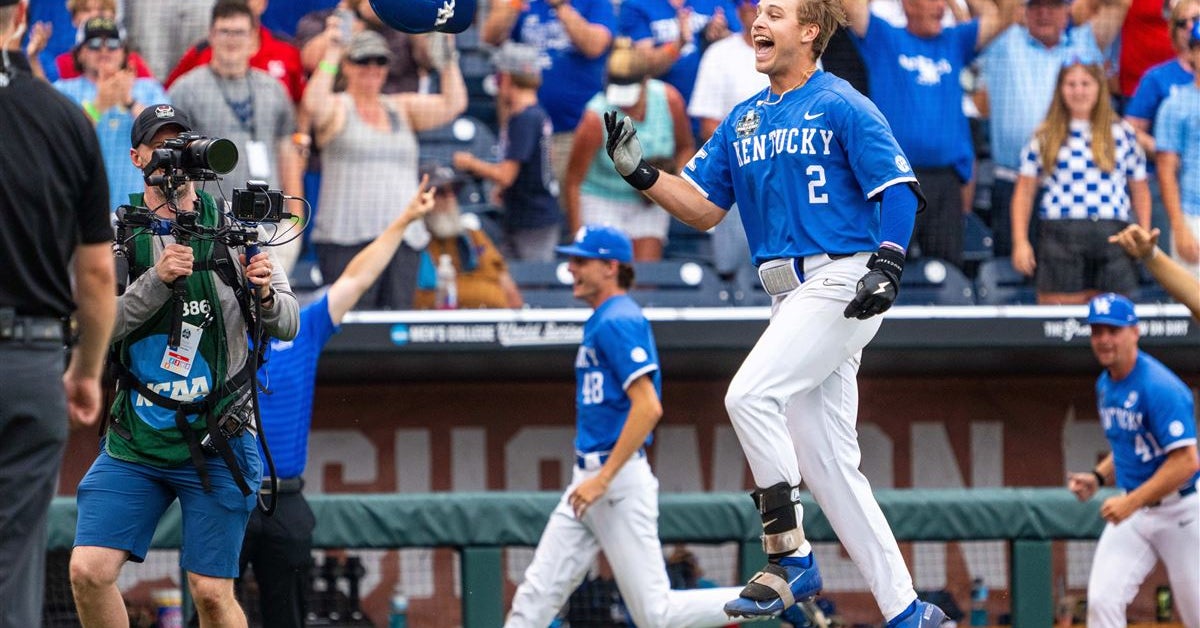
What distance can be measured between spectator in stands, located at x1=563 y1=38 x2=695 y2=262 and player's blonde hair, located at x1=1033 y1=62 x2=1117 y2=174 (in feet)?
6.70

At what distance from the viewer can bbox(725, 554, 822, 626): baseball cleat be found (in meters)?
4.89

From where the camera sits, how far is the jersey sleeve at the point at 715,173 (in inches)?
213

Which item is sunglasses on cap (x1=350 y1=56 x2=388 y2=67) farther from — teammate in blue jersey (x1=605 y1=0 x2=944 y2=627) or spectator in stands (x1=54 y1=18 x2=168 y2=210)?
teammate in blue jersey (x1=605 y1=0 x2=944 y2=627)

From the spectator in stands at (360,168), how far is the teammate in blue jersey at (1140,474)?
3682 millimetres

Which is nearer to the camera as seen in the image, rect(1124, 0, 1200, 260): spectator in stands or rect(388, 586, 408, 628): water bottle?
rect(388, 586, 408, 628): water bottle

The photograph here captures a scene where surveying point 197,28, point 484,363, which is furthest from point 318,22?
point 484,363

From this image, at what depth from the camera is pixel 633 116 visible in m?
9.48

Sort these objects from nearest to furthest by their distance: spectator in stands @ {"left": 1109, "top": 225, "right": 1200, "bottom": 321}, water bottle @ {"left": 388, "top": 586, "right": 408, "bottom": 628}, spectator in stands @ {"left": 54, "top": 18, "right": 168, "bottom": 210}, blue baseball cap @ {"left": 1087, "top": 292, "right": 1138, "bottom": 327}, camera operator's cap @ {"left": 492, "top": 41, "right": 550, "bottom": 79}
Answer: spectator in stands @ {"left": 1109, "top": 225, "right": 1200, "bottom": 321}
blue baseball cap @ {"left": 1087, "top": 292, "right": 1138, "bottom": 327}
water bottle @ {"left": 388, "top": 586, "right": 408, "bottom": 628}
spectator in stands @ {"left": 54, "top": 18, "right": 168, "bottom": 210}
camera operator's cap @ {"left": 492, "top": 41, "right": 550, "bottom": 79}

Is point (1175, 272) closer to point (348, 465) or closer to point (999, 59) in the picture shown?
point (999, 59)

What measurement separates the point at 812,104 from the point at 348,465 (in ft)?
18.0

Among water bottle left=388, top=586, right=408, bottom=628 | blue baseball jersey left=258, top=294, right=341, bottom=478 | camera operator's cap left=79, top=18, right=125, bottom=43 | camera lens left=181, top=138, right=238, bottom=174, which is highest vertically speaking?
camera operator's cap left=79, top=18, right=125, bottom=43

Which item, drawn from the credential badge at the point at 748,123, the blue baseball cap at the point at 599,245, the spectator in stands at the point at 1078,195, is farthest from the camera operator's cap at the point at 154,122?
the spectator in stands at the point at 1078,195

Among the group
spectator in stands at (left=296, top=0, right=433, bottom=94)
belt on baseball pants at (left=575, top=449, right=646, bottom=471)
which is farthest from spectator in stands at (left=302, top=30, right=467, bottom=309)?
belt on baseball pants at (left=575, top=449, right=646, bottom=471)

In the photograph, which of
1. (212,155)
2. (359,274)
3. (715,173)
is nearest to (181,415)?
(212,155)
